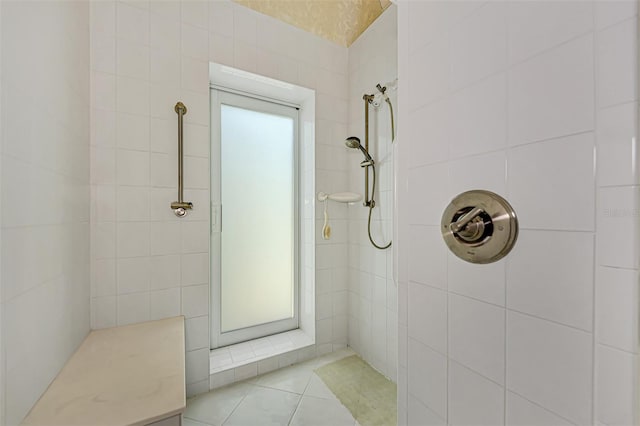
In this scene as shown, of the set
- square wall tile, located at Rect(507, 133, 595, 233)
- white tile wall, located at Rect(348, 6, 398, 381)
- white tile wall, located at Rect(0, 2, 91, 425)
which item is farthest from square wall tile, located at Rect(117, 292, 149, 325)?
square wall tile, located at Rect(507, 133, 595, 233)

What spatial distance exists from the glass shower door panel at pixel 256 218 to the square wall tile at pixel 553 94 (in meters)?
1.63

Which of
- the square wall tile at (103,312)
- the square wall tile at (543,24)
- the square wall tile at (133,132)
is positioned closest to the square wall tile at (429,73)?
the square wall tile at (543,24)

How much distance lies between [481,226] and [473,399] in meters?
0.40

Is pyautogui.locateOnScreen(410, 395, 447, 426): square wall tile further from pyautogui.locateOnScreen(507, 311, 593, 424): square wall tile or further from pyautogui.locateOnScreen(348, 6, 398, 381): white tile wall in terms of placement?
pyautogui.locateOnScreen(348, 6, 398, 381): white tile wall

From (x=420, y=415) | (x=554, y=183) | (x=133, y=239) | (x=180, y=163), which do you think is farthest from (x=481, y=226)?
(x=133, y=239)

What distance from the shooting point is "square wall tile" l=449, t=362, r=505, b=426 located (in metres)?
0.58

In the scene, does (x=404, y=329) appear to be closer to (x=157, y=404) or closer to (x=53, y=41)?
(x=157, y=404)

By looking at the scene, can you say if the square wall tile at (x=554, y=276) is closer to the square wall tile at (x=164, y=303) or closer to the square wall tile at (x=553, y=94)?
the square wall tile at (x=553, y=94)

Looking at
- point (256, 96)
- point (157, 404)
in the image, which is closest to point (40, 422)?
point (157, 404)

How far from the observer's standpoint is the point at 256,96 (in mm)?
1939

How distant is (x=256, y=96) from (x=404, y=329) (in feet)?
5.82

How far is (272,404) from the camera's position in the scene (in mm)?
1448

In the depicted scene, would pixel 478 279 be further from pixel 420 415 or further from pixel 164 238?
pixel 164 238

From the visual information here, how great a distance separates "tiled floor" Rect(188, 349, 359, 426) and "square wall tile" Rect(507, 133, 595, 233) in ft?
4.40
